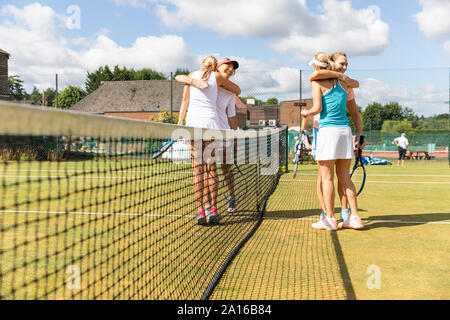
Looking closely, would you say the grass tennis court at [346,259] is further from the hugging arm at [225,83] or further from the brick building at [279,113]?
the brick building at [279,113]

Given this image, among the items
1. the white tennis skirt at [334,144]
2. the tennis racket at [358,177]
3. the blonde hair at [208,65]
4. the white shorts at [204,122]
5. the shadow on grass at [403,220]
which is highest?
the blonde hair at [208,65]

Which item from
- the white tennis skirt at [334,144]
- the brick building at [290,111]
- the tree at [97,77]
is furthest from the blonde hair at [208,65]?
the tree at [97,77]

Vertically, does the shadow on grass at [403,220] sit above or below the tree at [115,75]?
below

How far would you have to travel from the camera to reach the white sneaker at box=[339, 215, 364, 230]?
4754mm

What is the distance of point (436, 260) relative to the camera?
3.62 metres

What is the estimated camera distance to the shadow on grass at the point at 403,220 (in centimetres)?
506

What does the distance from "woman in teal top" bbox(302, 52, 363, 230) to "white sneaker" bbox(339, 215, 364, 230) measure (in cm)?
16

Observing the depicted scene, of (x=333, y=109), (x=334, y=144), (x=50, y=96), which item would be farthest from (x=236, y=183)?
(x=50, y=96)

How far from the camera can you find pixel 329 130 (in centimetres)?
460

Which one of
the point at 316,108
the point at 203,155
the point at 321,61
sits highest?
the point at 321,61

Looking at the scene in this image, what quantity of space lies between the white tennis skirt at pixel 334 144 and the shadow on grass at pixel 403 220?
88cm
